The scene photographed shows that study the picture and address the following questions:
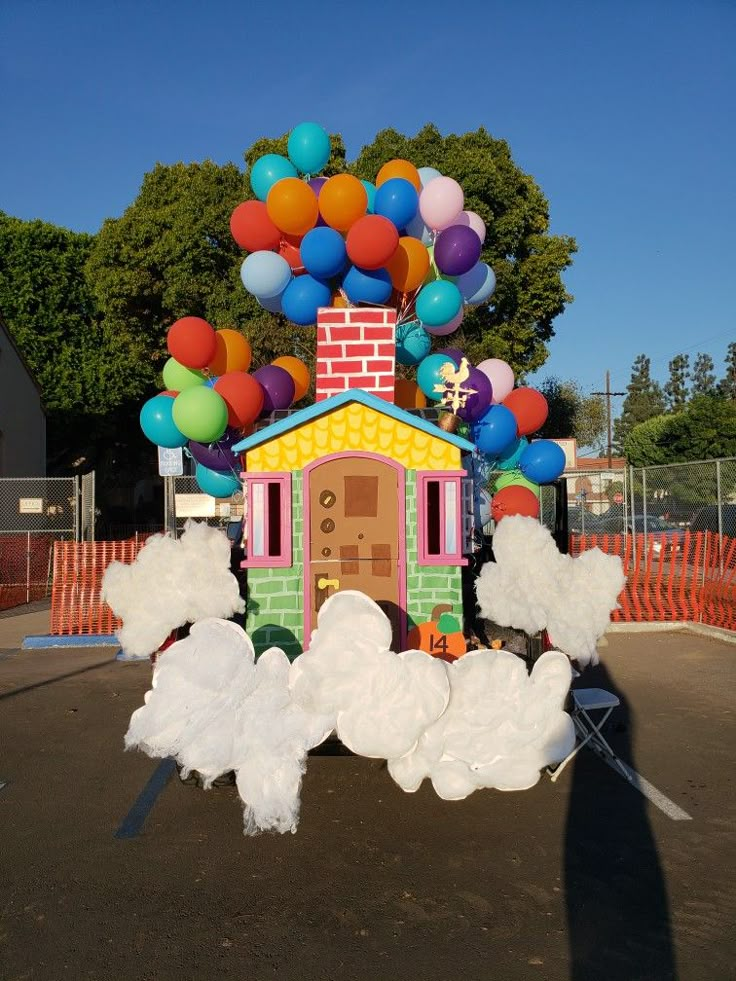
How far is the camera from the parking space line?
5.31 metres

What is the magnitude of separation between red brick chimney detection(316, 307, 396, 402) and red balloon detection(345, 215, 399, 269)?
55 centimetres

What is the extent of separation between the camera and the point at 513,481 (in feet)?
26.4

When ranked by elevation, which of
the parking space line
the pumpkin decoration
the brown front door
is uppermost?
the brown front door

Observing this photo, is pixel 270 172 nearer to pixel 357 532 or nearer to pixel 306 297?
pixel 306 297

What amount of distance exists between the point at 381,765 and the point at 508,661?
7.87 ft

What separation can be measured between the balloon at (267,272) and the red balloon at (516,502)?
2.88 m

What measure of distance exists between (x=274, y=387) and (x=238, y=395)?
26.8 inches

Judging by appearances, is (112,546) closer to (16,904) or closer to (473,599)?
(473,599)

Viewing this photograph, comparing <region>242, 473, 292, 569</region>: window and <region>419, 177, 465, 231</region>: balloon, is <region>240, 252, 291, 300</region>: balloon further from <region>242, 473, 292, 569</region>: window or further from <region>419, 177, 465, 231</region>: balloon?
<region>242, 473, 292, 569</region>: window

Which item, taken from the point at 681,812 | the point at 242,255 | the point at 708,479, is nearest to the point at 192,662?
the point at 681,812

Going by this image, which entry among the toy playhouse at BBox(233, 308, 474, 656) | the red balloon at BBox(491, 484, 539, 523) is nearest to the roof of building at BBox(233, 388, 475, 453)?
the toy playhouse at BBox(233, 308, 474, 656)

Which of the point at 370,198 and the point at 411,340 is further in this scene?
the point at 411,340

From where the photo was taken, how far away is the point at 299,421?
648 cm

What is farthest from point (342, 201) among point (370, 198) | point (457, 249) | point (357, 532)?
point (357, 532)
